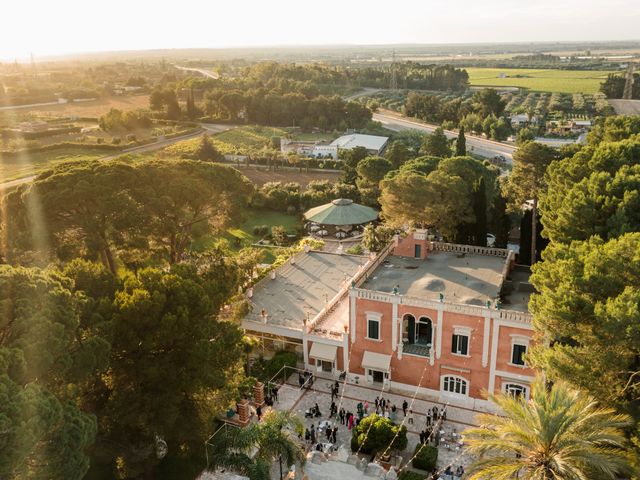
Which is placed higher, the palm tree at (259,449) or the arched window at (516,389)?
the palm tree at (259,449)

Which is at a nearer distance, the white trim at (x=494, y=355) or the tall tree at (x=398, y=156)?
the white trim at (x=494, y=355)

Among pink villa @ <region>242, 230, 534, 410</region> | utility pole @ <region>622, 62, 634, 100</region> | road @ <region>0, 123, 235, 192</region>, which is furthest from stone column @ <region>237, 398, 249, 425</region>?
utility pole @ <region>622, 62, 634, 100</region>

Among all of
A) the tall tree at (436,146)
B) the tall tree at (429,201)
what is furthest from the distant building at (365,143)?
the tall tree at (429,201)

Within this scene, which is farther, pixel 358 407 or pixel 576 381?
pixel 358 407

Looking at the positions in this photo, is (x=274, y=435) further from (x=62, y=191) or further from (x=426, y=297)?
(x=62, y=191)

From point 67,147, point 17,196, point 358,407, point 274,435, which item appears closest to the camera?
point 274,435

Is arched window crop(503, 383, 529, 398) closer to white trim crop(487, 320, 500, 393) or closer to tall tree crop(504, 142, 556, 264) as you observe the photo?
white trim crop(487, 320, 500, 393)

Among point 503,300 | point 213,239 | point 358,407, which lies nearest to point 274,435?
point 358,407

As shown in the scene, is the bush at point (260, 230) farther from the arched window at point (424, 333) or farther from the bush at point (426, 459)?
the bush at point (426, 459)
